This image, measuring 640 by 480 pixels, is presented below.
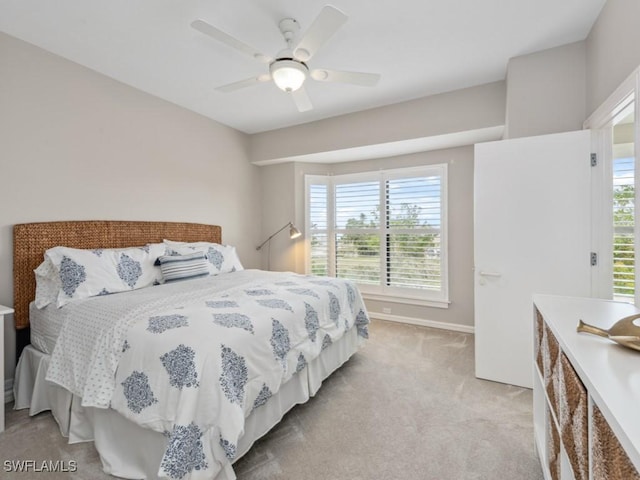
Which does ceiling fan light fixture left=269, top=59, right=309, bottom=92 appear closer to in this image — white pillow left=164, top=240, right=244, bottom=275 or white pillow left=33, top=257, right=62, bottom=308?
white pillow left=164, top=240, right=244, bottom=275

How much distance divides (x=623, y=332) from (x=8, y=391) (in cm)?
367

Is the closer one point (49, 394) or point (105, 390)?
point (105, 390)

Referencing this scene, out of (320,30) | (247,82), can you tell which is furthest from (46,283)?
(320,30)

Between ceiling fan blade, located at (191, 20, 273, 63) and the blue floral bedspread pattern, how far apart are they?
159 centimetres

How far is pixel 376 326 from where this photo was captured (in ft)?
13.2

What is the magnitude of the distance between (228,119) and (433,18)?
270 centimetres

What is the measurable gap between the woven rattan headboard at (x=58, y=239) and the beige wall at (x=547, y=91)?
3556 mm

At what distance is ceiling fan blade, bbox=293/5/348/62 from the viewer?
1596 mm

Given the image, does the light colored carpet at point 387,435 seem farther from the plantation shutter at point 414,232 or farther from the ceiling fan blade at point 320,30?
the ceiling fan blade at point 320,30

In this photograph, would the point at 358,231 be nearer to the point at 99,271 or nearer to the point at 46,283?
the point at 99,271

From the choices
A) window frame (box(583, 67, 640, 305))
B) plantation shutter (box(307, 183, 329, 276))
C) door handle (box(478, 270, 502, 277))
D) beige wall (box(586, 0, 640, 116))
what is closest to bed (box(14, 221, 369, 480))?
door handle (box(478, 270, 502, 277))

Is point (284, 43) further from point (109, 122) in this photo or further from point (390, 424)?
point (390, 424)

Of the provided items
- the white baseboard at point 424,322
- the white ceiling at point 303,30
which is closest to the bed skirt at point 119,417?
the white baseboard at point 424,322

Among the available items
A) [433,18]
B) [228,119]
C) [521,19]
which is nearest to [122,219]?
[228,119]
